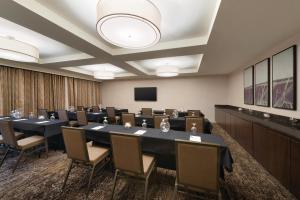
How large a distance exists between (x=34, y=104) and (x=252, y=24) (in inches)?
254

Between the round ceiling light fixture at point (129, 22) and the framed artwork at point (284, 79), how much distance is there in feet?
8.24

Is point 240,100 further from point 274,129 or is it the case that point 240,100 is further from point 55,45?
point 55,45

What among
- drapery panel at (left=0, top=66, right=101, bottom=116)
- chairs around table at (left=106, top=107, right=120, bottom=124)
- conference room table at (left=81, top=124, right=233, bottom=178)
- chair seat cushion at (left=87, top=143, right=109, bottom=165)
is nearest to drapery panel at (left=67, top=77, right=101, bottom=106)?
drapery panel at (left=0, top=66, right=101, bottom=116)

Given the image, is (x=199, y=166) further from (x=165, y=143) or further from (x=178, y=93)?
(x=178, y=93)

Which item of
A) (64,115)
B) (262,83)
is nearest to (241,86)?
(262,83)

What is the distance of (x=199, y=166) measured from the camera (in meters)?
1.45

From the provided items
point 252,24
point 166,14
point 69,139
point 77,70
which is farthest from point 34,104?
point 252,24

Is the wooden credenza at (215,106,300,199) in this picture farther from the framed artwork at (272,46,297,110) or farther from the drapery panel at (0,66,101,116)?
the drapery panel at (0,66,101,116)

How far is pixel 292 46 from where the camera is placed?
8.16 feet

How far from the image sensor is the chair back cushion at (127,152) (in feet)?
5.46

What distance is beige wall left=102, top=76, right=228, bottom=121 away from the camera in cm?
695

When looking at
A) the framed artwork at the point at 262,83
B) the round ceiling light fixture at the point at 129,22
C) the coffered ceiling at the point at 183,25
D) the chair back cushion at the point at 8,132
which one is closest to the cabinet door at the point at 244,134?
the framed artwork at the point at 262,83

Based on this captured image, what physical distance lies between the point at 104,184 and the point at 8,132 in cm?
203

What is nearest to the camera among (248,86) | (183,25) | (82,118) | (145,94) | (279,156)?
(279,156)
